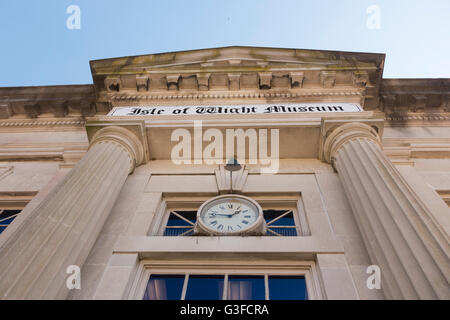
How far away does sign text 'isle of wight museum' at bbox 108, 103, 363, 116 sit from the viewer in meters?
9.62

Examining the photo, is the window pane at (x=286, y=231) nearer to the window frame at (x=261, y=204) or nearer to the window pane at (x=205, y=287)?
the window frame at (x=261, y=204)

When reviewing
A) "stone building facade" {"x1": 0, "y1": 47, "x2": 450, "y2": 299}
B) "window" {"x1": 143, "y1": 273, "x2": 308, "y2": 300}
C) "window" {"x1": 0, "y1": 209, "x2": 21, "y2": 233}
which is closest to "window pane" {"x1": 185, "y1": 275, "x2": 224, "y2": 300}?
"window" {"x1": 143, "y1": 273, "x2": 308, "y2": 300}

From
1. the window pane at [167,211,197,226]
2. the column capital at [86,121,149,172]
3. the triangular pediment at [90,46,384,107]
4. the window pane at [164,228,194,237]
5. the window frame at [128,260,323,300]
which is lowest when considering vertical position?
the window frame at [128,260,323,300]

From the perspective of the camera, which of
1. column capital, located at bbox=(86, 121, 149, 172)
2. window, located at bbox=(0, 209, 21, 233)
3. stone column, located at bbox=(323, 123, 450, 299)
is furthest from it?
column capital, located at bbox=(86, 121, 149, 172)

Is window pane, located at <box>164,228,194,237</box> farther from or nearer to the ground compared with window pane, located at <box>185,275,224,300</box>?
farther from the ground

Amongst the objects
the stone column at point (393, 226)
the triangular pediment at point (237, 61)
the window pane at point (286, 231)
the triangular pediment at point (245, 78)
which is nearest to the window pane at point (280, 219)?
the window pane at point (286, 231)

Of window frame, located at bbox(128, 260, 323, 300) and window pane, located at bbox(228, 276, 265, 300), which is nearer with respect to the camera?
window pane, located at bbox(228, 276, 265, 300)

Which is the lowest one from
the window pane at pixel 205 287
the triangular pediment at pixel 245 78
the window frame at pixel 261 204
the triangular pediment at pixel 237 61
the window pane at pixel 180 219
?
the window pane at pixel 205 287

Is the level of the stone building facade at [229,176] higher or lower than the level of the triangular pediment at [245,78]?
lower

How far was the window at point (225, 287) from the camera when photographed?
5.55 meters

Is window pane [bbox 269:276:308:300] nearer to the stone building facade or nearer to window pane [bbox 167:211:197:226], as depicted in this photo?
the stone building facade

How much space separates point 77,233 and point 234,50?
858 cm
